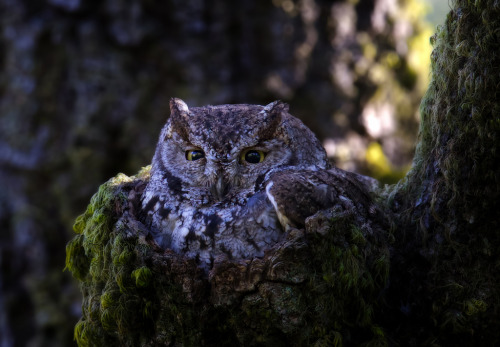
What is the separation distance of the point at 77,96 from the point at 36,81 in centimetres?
45

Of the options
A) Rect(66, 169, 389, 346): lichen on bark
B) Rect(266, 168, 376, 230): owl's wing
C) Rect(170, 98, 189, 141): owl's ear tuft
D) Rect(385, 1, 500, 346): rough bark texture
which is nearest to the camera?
Rect(385, 1, 500, 346): rough bark texture

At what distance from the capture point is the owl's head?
219 centimetres

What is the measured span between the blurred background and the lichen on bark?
2.62 m

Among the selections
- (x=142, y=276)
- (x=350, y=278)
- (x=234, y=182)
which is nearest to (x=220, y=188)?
(x=234, y=182)

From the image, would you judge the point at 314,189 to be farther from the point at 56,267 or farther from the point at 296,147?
the point at 56,267

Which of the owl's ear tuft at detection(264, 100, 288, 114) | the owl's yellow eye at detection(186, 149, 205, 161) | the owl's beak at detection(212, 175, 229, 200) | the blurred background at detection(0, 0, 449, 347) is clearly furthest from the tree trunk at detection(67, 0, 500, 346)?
the blurred background at detection(0, 0, 449, 347)

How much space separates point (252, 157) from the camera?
7.36 ft

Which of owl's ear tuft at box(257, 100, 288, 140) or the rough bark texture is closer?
the rough bark texture

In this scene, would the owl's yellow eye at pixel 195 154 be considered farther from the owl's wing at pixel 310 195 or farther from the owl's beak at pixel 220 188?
the owl's wing at pixel 310 195

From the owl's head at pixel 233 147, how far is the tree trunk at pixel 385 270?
0.49 metres

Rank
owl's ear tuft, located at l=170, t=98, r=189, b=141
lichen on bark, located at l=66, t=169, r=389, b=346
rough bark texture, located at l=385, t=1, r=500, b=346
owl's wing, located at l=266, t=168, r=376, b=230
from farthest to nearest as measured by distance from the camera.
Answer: owl's ear tuft, located at l=170, t=98, r=189, b=141, owl's wing, located at l=266, t=168, r=376, b=230, lichen on bark, located at l=66, t=169, r=389, b=346, rough bark texture, located at l=385, t=1, r=500, b=346

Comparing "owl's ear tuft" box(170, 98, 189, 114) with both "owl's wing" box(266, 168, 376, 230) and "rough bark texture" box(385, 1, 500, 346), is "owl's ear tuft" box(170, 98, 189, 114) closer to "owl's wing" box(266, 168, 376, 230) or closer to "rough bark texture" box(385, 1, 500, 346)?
"owl's wing" box(266, 168, 376, 230)

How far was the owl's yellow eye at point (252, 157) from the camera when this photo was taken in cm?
224

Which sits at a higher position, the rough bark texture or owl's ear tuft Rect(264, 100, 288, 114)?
owl's ear tuft Rect(264, 100, 288, 114)
